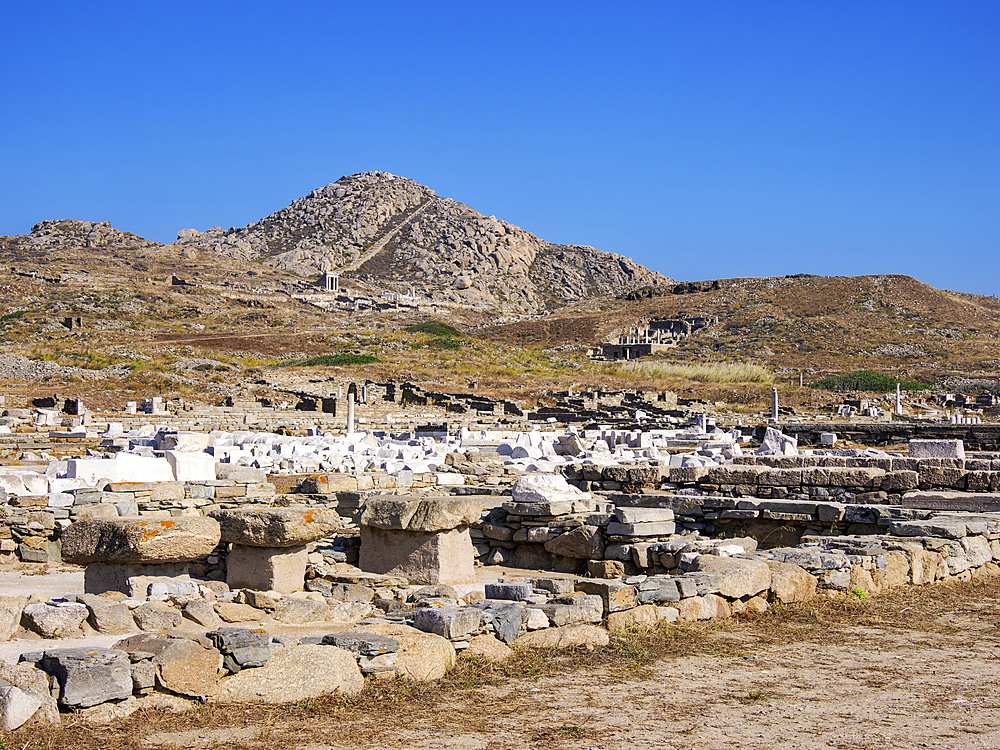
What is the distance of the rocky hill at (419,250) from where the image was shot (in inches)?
5192

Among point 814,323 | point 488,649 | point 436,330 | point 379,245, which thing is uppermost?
point 379,245

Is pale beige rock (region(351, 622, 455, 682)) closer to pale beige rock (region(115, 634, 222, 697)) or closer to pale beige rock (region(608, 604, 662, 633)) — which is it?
pale beige rock (region(115, 634, 222, 697))

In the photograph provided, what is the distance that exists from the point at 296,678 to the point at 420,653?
73cm

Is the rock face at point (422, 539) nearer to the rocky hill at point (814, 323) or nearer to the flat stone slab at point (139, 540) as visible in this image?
the flat stone slab at point (139, 540)

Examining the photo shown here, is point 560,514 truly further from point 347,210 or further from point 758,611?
point 347,210

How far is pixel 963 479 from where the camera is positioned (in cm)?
1035

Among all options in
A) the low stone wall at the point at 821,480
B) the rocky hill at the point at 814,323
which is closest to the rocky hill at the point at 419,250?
the rocky hill at the point at 814,323

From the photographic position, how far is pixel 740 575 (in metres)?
Answer: 6.84

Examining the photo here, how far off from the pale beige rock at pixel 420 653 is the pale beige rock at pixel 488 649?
0.15 meters

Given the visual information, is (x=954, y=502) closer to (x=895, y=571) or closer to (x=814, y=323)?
(x=895, y=571)

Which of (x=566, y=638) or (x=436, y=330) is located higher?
(x=436, y=330)

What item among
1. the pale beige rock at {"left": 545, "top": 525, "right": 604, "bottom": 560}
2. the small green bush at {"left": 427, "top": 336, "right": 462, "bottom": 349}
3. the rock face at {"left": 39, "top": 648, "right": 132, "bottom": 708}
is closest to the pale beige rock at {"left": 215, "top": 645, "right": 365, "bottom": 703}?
the rock face at {"left": 39, "top": 648, "right": 132, "bottom": 708}

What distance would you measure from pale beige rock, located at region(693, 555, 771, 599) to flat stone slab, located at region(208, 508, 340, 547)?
296 cm

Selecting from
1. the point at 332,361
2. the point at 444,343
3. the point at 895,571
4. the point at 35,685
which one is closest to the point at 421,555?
the point at 895,571
